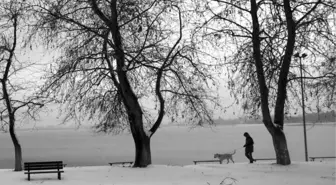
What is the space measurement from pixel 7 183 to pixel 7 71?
6.90 meters

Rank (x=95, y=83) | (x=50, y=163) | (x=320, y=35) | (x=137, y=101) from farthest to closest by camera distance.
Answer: (x=137, y=101), (x=95, y=83), (x=320, y=35), (x=50, y=163)

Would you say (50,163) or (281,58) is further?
(281,58)

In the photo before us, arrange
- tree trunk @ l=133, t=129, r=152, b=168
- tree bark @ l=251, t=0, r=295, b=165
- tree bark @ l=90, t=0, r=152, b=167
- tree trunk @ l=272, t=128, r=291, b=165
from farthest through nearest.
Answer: tree trunk @ l=133, t=129, r=152, b=168 < tree bark @ l=90, t=0, r=152, b=167 < tree trunk @ l=272, t=128, r=291, b=165 < tree bark @ l=251, t=0, r=295, b=165

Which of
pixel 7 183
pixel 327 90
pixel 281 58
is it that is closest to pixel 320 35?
pixel 281 58

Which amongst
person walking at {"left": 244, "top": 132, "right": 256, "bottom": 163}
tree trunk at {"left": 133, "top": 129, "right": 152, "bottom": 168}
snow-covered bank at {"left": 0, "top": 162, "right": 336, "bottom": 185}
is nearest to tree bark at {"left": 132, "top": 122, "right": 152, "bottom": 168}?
tree trunk at {"left": 133, "top": 129, "right": 152, "bottom": 168}

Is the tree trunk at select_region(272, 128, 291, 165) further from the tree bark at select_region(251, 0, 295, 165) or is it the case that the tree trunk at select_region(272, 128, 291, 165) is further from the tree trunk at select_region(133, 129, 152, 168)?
the tree trunk at select_region(133, 129, 152, 168)

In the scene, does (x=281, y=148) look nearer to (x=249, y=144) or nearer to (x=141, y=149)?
(x=249, y=144)

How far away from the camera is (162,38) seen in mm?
16156

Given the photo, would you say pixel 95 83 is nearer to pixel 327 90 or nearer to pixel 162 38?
pixel 162 38

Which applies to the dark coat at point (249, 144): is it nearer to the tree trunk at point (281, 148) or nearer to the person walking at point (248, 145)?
the person walking at point (248, 145)

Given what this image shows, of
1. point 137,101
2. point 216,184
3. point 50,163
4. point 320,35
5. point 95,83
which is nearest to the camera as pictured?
point 216,184

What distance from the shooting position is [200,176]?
13836mm

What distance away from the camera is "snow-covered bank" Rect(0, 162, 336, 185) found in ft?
41.3

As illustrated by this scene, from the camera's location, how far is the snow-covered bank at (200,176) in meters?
12.6
